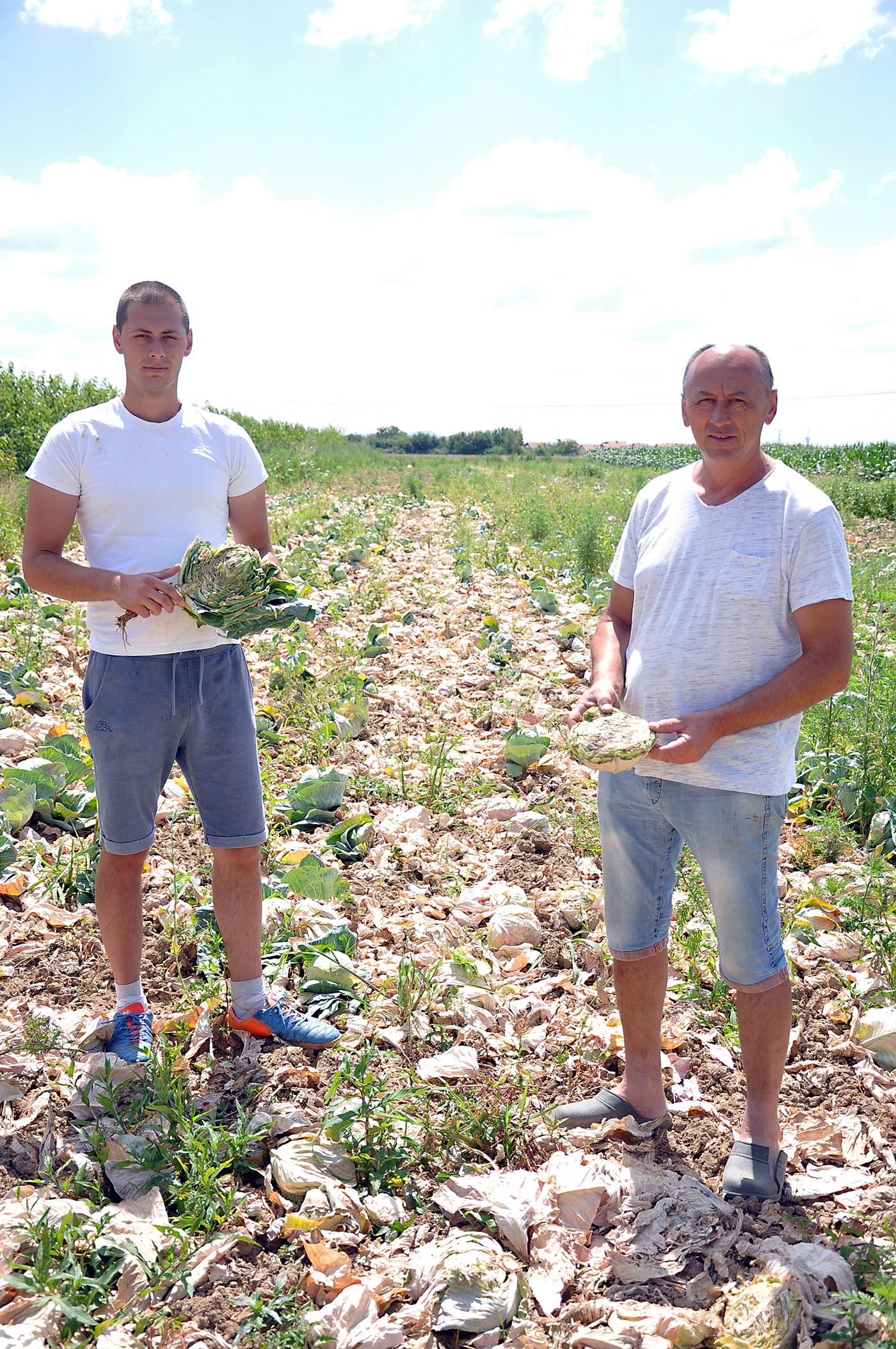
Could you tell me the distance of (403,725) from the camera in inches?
244

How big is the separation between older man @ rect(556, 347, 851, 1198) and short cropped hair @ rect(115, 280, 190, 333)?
1544 millimetres

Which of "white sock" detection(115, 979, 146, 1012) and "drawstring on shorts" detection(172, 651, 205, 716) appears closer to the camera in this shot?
"drawstring on shorts" detection(172, 651, 205, 716)

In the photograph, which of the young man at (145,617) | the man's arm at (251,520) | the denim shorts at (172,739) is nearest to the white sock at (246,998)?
the young man at (145,617)

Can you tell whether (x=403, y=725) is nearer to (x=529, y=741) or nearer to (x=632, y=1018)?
(x=529, y=741)

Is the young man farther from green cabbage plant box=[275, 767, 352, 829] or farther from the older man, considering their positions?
green cabbage plant box=[275, 767, 352, 829]

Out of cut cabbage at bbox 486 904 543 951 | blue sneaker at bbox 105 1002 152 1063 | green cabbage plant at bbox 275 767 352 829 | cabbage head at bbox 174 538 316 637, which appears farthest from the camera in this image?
green cabbage plant at bbox 275 767 352 829

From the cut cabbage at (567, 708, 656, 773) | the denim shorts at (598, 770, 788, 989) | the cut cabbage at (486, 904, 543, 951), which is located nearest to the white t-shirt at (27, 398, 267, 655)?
the cut cabbage at (567, 708, 656, 773)

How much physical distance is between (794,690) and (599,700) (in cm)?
54

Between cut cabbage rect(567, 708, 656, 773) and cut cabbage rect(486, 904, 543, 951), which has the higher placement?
cut cabbage rect(567, 708, 656, 773)

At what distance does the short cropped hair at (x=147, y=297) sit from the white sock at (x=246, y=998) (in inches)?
84.1

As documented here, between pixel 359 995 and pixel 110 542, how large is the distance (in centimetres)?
176

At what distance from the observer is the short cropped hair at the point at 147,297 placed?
9.50 feet

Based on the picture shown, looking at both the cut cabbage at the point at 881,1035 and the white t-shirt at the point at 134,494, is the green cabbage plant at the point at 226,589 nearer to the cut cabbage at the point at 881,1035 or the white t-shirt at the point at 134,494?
the white t-shirt at the point at 134,494

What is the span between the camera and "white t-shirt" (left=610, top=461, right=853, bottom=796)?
2.34 m
